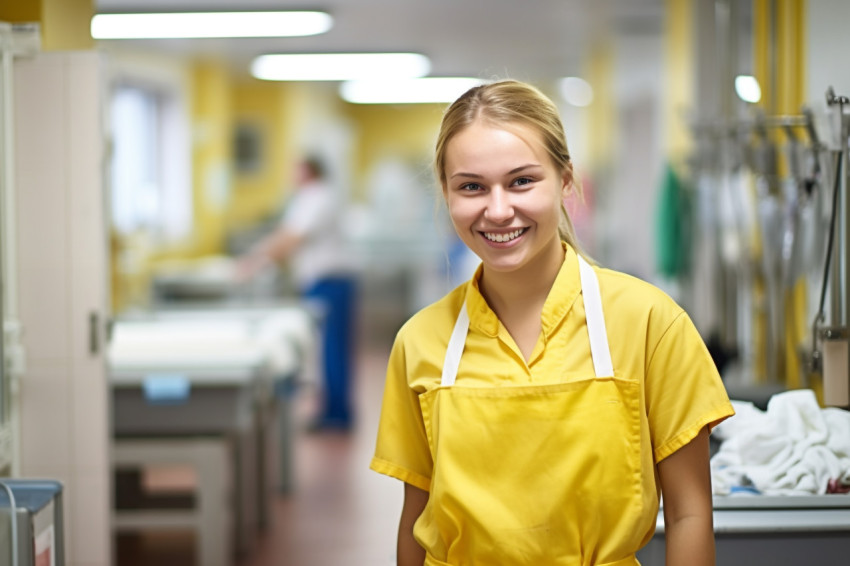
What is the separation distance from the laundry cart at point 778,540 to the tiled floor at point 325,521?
4.69ft

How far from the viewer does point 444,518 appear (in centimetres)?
148

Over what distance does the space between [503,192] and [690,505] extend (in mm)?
500

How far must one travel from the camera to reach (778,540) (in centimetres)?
183

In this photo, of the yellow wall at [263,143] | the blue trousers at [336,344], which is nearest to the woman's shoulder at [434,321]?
the blue trousers at [336,344]

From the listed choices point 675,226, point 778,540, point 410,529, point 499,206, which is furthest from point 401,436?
point 675,226

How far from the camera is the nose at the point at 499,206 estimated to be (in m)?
1.43

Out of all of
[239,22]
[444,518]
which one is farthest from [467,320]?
[239,22]

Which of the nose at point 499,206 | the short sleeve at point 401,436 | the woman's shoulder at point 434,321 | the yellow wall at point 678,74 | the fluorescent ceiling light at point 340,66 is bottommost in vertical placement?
the short sleeve at point 401,436

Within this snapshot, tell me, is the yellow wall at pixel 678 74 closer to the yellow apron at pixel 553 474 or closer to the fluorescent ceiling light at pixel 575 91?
the yellow apron at pixel 553 474

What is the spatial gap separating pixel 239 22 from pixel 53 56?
3.31 meters

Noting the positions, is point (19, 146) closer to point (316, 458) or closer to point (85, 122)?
point (85, 122)

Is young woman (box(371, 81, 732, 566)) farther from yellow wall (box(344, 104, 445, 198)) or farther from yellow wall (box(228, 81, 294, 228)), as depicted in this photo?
yellow wall (box(344, 104, 445, 198))

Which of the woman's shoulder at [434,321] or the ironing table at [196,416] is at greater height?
the woman's shoulder at [434,321]

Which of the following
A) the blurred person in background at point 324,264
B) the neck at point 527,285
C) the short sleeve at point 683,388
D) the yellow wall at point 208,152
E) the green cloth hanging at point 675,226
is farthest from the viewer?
the yellow wall at point 208,152
